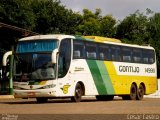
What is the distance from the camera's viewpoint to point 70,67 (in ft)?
87.0

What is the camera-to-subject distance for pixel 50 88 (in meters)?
25.8

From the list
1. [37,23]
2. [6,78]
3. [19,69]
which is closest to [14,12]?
[6,78]

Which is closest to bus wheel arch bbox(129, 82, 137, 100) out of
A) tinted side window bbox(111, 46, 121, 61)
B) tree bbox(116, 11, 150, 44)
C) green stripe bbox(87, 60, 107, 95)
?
tinted side window bbox(111, 46, 121, 61)

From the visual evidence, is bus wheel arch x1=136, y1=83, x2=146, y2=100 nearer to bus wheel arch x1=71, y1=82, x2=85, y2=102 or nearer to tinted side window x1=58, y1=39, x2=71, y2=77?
bus wheel arch x1=71, y1=82, x2=85, y2=102

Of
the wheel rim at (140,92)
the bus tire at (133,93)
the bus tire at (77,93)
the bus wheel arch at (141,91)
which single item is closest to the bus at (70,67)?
the bus tire at (77,93)

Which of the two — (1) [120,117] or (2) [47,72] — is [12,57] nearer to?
(2) [47,72]

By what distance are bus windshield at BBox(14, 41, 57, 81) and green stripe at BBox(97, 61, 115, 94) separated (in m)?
3.87

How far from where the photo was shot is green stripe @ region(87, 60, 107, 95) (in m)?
28.4

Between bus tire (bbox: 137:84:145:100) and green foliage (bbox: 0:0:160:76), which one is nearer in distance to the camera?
bus tire (bbox: 137:84:145:100)

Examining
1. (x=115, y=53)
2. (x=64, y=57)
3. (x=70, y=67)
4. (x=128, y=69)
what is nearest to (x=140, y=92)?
(x=128, y=69)

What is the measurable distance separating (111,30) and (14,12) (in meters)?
31.0

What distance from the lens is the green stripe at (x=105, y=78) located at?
2923cm

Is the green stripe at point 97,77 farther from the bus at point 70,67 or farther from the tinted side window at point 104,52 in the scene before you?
the tinted side window at point 104,52

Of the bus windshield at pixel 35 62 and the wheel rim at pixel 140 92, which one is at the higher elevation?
the bus windshield at pixel 35 62
